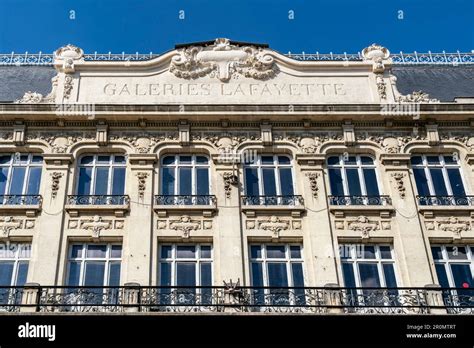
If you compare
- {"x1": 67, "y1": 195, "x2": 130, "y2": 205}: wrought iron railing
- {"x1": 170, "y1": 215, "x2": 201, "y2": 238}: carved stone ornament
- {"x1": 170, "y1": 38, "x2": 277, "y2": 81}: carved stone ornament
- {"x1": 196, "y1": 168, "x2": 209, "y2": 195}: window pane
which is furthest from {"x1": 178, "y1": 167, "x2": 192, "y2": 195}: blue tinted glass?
{"x1": 170, "y1": 38, "x2": 277, "y2": 81}: carved stone ornament

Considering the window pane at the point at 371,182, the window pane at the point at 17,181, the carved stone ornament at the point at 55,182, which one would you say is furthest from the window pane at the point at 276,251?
the window pane at the point at 17,181

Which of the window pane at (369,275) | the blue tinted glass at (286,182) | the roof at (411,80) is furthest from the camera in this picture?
the roof at (411,80)

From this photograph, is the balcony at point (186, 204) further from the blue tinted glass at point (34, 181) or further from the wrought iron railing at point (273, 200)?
the blue tinted glass at point (34, 181)

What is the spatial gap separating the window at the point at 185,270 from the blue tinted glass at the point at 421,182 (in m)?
5.47

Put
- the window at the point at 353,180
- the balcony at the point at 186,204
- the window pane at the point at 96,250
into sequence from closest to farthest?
1. the window pane at the point at 96,250
2. the balcony at the point at 186,204
3. the window at the point at 353,180

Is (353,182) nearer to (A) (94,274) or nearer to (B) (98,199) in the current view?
(B) (98,199)

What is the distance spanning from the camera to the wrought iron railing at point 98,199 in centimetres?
1628

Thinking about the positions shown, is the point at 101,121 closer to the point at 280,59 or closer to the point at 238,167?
the point at 238,167

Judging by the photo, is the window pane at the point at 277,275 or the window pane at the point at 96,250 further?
the window pane at the point at 96,250

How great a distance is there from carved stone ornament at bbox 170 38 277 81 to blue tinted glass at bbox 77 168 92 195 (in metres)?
3.75

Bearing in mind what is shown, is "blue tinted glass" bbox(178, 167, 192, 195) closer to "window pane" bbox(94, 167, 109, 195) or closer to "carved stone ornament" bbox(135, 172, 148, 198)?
"carved stone ornament" bbox(135, 172, 148, 198)

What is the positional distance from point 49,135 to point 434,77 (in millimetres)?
11936

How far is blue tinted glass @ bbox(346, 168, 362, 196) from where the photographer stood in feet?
55.4
